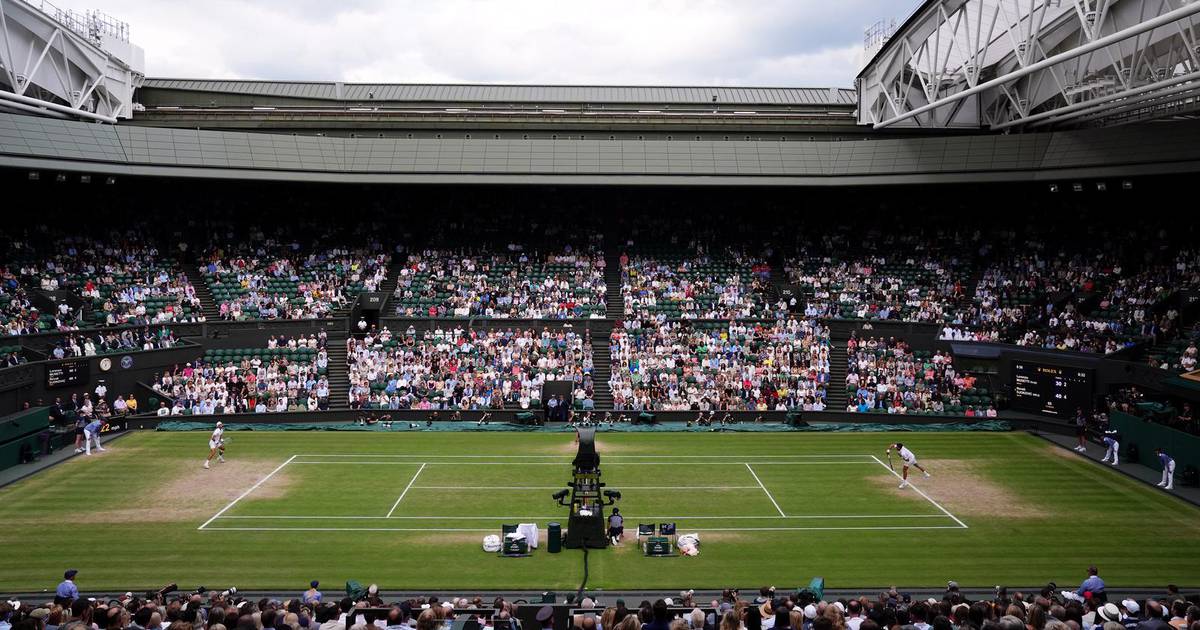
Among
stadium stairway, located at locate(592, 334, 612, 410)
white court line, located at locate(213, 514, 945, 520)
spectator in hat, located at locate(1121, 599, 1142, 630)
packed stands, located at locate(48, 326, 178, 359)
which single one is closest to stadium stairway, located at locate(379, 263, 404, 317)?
packed stands, located at locate(48, 326, 178, 359)

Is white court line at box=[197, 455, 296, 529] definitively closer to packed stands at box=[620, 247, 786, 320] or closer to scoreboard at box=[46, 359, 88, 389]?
scoreboard at box=[46, 359, 88, 389]

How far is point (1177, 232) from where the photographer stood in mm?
43750

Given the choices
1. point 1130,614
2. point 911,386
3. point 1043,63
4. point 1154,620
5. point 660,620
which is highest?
point 1043,63

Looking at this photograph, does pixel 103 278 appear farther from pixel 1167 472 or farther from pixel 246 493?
pixel 1167 472

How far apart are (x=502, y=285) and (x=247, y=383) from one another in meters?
14.8

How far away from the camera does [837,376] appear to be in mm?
42719

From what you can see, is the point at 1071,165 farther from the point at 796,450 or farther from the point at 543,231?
the point at 543,231

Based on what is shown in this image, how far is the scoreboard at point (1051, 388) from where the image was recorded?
1453 inches

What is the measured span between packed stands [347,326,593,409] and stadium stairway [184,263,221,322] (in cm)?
766

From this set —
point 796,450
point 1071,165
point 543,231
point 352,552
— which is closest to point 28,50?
point 543,231

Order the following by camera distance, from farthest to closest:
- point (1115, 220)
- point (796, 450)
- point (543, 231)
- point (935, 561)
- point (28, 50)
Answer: point (543, 231)
point (1115, 220)
point (28, 50)
point (796, 450)
point (935, 561)

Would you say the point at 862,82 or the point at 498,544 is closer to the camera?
the point at 498,544

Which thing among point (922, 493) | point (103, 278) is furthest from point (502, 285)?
point (922, 493)

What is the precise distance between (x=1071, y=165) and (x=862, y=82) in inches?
450
